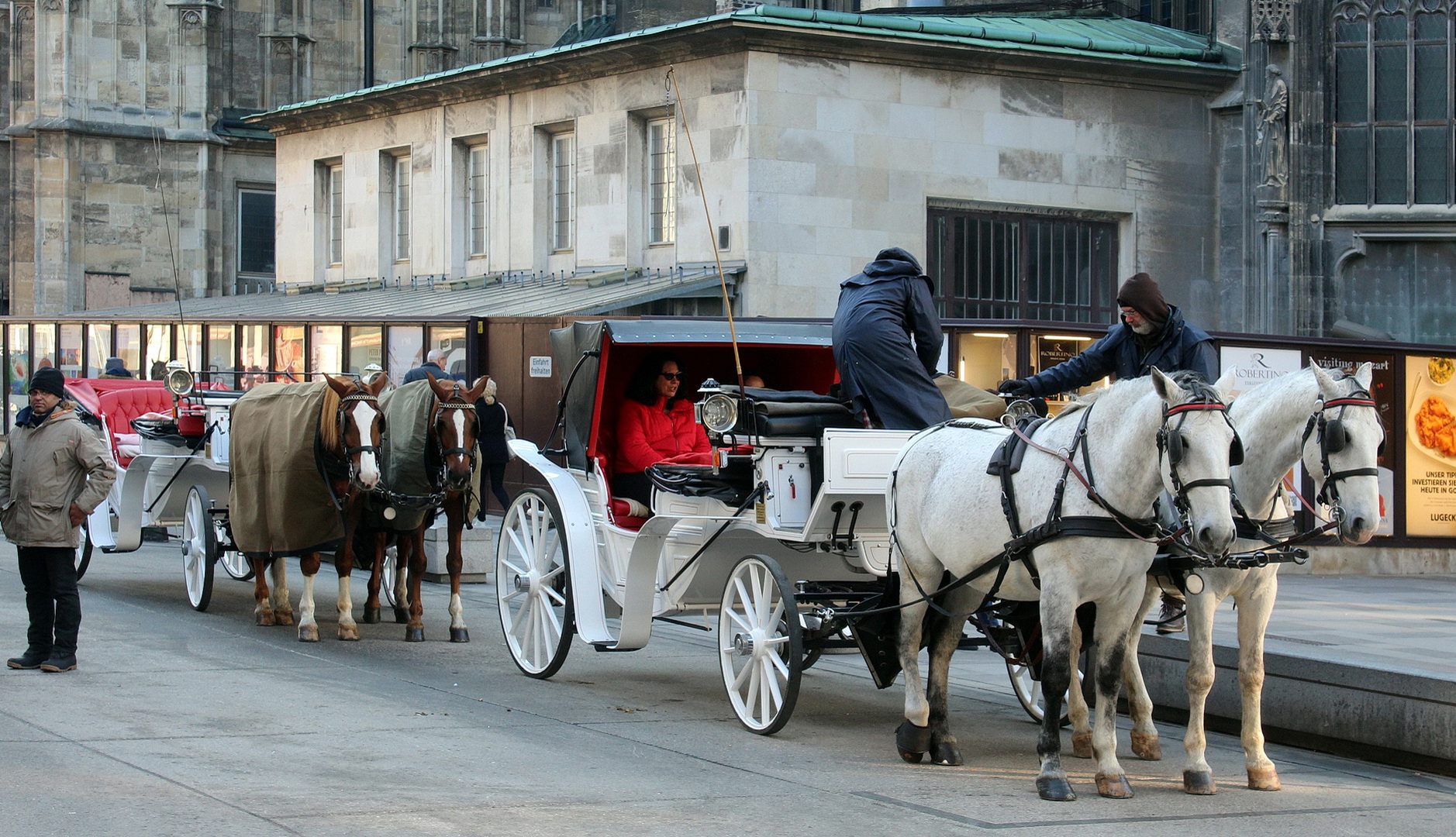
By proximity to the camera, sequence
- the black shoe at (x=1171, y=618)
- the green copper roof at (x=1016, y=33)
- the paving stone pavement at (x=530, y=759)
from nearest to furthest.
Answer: the paving stone pavement at (x=530, y=759) → the black shoe at (x=1171, y=618) → the green copper roof at (x=1016, y=33)

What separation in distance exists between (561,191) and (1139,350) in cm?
1800

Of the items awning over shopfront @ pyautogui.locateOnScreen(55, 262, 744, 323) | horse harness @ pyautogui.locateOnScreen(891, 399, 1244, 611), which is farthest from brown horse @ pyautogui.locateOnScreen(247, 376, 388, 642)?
awning over shopfront @ pyautogui.locateOnScreen(55, 262, 744, 323)

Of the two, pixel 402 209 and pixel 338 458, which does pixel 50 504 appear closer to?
pixel 338 458

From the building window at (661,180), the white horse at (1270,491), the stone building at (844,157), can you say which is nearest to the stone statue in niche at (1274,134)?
the stone building at (844,157)

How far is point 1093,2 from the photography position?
27.6 metres

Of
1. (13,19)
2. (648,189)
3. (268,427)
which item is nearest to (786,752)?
(268,427)

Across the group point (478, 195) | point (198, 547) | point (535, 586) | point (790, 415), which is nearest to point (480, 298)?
point (478, 195)

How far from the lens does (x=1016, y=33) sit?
915 inches

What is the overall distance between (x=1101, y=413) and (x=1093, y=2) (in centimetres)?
2165

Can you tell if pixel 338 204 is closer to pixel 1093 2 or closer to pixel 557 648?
pixel 1093 2

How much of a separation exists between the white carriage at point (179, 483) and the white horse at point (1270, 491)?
8190 millimetres

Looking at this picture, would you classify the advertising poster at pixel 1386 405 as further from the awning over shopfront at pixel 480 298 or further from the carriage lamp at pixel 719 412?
the carriage lamp at pixel 719 412

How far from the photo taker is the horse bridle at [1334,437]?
7461 millimetres

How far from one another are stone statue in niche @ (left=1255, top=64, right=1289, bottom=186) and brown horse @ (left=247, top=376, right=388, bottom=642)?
1584cm
